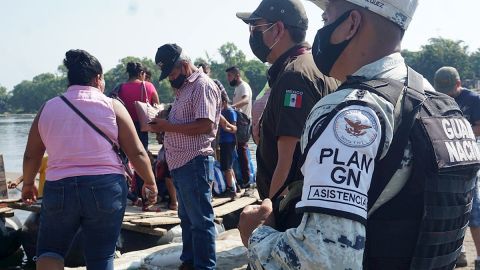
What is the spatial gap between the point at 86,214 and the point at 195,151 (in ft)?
3.56

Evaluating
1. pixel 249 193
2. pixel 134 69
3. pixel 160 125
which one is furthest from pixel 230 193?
pixel 160 125

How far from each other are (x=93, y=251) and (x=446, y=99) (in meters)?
2.88

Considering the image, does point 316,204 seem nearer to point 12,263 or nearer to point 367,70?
point 367,70

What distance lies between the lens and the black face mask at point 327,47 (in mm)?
1761

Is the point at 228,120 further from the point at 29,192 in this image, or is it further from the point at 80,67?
the point at 80,67

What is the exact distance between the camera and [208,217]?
4.55 m

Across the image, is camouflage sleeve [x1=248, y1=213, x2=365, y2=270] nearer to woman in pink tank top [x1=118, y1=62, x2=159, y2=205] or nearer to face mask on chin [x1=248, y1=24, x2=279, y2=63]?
face mask on chin [x1=248, y1=24, x2=279, y2=63]

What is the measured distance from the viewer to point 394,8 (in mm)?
1702

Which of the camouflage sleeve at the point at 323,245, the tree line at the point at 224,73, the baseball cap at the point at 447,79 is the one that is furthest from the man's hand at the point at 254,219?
the tree line at the point at 224,73

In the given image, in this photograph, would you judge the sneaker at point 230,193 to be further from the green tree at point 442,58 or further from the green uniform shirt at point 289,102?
the green tree at point 442,58

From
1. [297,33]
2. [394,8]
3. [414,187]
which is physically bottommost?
[414,187]

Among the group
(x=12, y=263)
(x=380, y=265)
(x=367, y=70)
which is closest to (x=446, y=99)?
(x=367, y=70)

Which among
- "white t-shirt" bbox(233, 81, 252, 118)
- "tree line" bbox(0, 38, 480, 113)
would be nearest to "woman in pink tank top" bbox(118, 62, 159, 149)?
"white t-shirt" bbox(233, 81, 252, 118)

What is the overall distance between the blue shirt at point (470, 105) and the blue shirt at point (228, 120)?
3.63m
